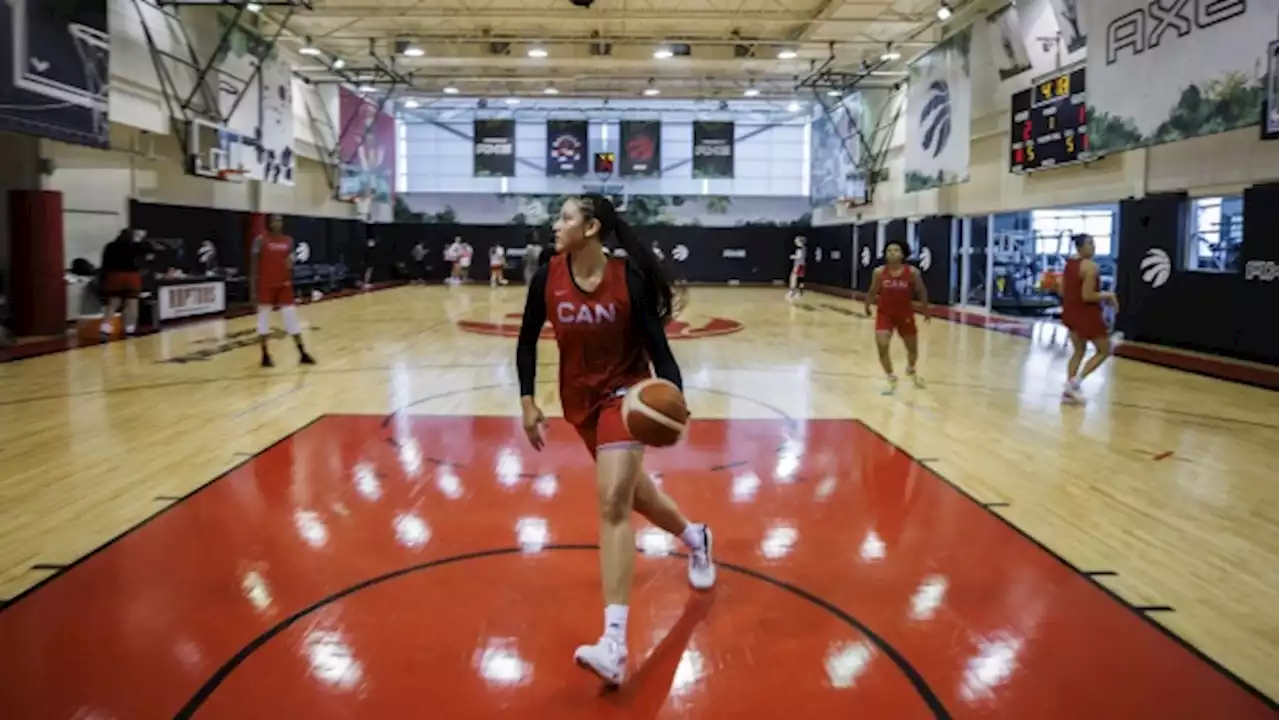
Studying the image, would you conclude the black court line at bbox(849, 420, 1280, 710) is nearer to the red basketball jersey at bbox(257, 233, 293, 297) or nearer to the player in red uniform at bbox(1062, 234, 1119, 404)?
the player in red uniform at bbox(1062, 234, 1119, 404)

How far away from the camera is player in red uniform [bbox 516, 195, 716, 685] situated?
3.61m

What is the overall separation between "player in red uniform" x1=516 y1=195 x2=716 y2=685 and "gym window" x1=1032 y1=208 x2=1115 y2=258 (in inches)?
822

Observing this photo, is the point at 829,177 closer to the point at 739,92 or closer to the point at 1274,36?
the point at 739,92

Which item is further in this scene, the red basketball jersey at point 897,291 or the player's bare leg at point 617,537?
the red basketball jersey at point 897,291

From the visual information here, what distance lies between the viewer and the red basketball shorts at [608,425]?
367 centimetres

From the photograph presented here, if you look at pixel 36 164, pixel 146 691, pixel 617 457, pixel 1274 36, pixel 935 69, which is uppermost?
pixel 935 69


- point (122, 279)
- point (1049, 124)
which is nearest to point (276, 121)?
point (122, 279)

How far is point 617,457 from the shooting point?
365 cm

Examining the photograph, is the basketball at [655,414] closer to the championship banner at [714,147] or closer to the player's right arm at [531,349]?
the player's right arm at [531,349]

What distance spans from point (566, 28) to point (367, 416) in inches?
771

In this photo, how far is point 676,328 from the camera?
18047 mm

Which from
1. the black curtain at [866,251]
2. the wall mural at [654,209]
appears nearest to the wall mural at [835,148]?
the black curtain at [866,251]

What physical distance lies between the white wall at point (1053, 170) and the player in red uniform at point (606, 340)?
1224cm

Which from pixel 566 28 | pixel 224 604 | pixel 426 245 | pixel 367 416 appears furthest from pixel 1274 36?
pixel 426 245
